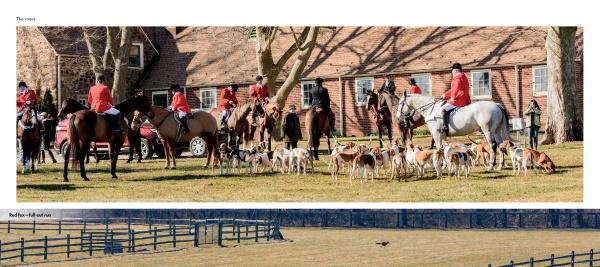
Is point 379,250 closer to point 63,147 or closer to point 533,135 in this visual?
point 63,147

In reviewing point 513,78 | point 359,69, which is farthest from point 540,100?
point 359,69

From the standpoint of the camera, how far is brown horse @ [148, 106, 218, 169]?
22.5 m

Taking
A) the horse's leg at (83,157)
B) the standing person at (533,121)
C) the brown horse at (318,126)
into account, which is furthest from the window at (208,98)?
the standing person at (533,121)

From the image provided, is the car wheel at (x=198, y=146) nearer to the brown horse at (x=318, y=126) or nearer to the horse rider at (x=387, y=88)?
the brown horse at (x=318, y=126)

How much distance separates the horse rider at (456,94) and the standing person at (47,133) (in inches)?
274

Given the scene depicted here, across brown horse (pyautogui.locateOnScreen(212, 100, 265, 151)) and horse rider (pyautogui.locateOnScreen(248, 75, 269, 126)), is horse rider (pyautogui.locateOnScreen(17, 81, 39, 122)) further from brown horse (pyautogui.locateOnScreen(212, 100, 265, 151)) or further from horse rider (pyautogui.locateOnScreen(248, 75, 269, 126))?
brown horse (pyautogui.locateOnScreen(212, 100, 265, 151))

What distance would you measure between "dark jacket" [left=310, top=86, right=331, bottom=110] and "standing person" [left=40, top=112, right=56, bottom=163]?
16.4ft

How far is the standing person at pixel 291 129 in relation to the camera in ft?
73.2

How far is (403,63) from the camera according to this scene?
20719 millimetres

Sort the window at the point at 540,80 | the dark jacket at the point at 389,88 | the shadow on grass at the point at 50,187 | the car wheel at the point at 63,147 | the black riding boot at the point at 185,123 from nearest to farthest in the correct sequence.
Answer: the shadow on grass at the point at 50,187 < the window at the point at 540,80 < the car wheel at the point at 63,147 < the dark jacket at the point at 389,88 < the black riding boot at the point at 185,123

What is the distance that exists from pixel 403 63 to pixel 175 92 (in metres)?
4.32

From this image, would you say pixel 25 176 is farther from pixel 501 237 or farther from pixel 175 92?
pixel 501 237

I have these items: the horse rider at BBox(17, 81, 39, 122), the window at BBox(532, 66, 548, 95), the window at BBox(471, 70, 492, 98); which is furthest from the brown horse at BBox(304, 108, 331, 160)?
the horse rider at BBox(17, 81, 39, 122)
